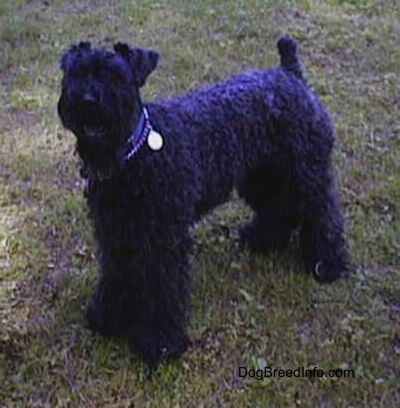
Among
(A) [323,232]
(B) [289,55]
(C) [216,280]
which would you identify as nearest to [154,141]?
(C) [216,280]

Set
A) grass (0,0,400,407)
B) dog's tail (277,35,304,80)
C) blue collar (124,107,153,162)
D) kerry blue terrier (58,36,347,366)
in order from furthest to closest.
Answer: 1. dog's tail (277,35,304,80)
2. grass (0,0,400,407)
3. blue collar (124,107,153,162)
4. kerry blue terrier (58,36,347,366)

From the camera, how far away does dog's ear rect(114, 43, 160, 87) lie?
13.1ft

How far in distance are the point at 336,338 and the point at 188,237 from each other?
104 centimetres

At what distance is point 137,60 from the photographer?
4.02 m

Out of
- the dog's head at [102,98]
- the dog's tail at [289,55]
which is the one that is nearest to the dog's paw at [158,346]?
the dog's head at [102,98]

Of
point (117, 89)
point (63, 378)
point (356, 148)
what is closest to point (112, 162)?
point (117, 89)

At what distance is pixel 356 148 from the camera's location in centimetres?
691

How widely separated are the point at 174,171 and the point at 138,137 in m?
0.30

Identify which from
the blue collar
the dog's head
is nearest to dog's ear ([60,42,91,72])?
the dog's head

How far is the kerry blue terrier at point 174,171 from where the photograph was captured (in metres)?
3.93

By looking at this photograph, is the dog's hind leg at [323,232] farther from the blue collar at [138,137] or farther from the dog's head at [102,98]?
the dog's head at [102,98]

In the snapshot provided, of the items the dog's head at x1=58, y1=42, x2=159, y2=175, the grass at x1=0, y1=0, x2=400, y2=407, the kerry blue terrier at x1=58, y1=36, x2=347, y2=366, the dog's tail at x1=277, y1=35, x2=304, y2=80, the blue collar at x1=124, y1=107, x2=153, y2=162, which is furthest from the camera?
the dog's tail at x1=277, y1=35, x2=304, y2=80

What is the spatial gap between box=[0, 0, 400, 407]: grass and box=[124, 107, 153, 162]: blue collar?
1150 mm

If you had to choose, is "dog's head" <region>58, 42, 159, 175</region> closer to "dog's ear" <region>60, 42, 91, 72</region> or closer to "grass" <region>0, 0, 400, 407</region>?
"dog's ear" <region>60, 42, 91, 72</region>
